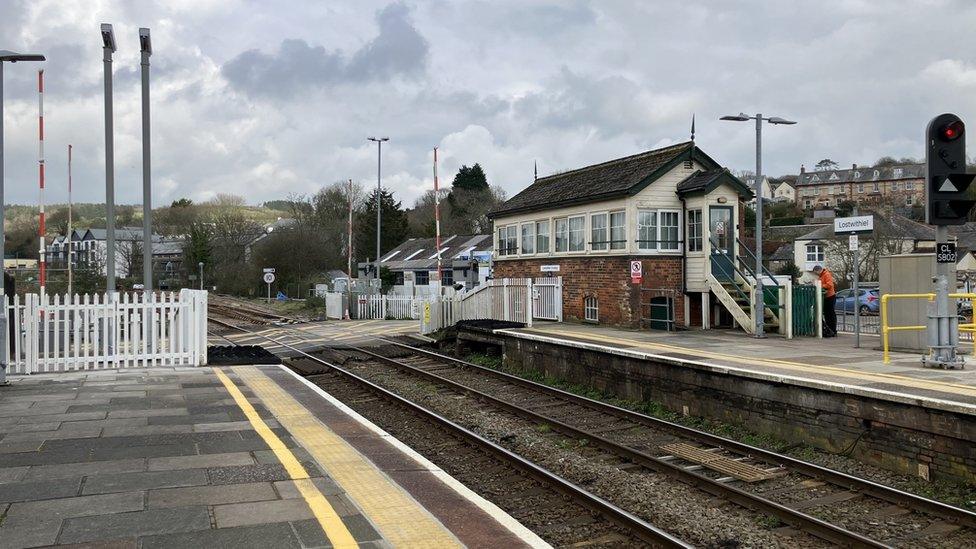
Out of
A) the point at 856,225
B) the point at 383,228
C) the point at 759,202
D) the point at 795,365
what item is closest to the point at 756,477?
the point at 795,365

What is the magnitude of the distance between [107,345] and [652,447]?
961 centimetres

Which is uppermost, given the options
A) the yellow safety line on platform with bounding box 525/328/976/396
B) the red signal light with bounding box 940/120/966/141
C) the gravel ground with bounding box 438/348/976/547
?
the red signal light with bounding box 940/120/966/141

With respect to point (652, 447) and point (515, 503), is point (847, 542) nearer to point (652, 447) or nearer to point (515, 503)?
point (515, 503)

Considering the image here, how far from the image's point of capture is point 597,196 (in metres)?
20.9

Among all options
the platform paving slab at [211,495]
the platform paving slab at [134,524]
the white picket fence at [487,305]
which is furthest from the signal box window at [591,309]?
the platform paving slab at [134,524]

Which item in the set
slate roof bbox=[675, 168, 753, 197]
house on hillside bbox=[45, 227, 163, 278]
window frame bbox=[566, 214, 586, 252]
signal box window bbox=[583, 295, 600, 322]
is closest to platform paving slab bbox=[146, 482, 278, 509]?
signal box window bbox=[583, 295, 600, 322]

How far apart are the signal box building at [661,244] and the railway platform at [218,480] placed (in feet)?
37.0

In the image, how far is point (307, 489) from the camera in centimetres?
608

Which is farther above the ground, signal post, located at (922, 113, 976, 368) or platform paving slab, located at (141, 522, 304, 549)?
signal post, located at (922, 113, 976, 368)

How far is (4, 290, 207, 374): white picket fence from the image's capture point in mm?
12648

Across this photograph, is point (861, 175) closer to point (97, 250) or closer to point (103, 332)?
point (97, 250)

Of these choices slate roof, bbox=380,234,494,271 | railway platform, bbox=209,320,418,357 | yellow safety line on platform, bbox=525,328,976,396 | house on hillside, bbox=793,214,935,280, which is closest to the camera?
yellow safety line on platform, bbox=525,328,976,396

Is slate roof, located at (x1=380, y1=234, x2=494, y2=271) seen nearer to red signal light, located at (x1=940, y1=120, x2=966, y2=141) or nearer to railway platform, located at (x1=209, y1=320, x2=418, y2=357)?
railway platform, located at (x1=209, y1=320, x2=418, y2=357)

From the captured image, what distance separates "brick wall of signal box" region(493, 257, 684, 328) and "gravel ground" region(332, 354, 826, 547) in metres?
8.28
